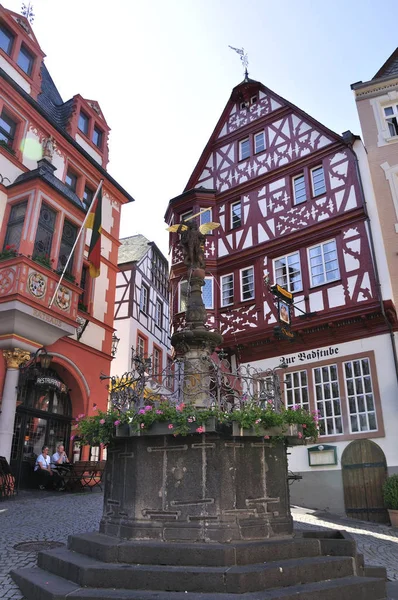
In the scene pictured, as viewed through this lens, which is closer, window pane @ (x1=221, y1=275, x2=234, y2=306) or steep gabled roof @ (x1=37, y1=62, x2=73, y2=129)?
window pane @ (x1=221, y1=275, x2=234, y2=306)

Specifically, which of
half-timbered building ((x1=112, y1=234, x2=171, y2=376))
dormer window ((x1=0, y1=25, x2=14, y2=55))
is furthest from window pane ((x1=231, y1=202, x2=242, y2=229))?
dormer window ((x1=0, y1=25, x2=14, y2=55))

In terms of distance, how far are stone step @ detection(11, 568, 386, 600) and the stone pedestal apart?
0.92 m

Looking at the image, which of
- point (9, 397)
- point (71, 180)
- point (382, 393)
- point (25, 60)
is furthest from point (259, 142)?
point (9, 397)

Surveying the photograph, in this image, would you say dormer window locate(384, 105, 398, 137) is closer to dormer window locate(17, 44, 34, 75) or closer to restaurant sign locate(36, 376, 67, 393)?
dormer window locate(17, 44, 34, 75)

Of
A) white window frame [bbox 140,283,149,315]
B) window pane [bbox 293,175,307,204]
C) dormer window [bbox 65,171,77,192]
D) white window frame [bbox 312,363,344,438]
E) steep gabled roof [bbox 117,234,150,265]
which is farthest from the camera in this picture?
steep gabled roof [bbox 117,234,150,265]

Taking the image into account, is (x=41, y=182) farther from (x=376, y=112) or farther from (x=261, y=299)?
(x=376, y=112)

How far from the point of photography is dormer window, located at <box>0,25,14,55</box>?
59.1 ft

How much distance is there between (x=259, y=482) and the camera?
6188 millimetres

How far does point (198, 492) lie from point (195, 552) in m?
0.71

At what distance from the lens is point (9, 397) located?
47.0 ft

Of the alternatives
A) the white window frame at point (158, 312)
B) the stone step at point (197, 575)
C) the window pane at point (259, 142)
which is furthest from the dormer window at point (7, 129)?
the white window frame at point (158, 312)

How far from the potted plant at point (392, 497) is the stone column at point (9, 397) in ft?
33.3

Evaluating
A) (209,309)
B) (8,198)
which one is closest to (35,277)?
(8,198)

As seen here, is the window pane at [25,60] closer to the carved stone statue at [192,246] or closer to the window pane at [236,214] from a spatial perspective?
the window pane at [236,214]
